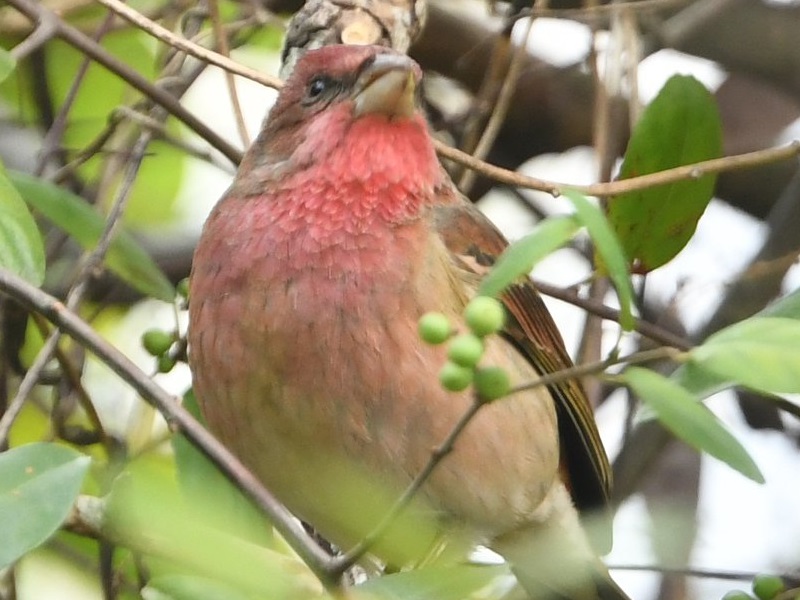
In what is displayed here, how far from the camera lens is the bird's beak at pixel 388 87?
3.02m

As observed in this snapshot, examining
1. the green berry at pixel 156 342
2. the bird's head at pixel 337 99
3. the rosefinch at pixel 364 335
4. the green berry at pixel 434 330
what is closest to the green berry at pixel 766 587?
the rosefinch at pixel 364 335

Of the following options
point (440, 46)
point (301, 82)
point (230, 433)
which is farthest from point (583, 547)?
point (440, 46)

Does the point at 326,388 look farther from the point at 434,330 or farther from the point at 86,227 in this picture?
the point at 434,330

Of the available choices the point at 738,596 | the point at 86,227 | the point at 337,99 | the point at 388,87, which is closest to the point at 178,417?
the point at 738,596

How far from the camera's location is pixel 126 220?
4027 mm

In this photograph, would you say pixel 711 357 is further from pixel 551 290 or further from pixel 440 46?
Result: pixel 440 46

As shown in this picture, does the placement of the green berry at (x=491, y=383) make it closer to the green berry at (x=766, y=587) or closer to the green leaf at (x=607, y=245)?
the green leaf at (x=607, y=245)

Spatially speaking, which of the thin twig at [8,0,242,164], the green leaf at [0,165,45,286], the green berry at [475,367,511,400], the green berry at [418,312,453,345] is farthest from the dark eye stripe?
the green berry at [475,367,511,400]

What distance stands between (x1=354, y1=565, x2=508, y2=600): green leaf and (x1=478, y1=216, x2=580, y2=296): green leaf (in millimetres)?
356

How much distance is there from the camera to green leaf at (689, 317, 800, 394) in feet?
5.30

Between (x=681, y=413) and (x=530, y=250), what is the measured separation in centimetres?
27

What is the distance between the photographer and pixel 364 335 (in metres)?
2.81

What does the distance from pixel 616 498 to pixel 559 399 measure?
0.36m

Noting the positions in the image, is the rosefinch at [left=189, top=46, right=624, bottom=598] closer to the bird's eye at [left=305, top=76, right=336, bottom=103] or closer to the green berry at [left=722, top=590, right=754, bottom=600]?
the bird's eye at [left=305, top=76, right=336, bottom=103]
